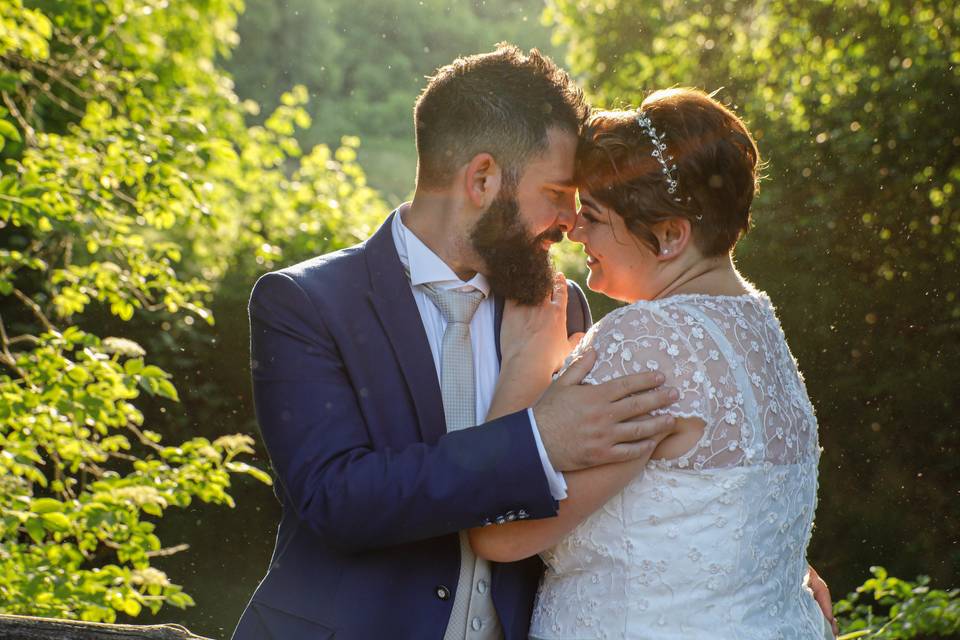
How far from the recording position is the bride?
7.27 feet

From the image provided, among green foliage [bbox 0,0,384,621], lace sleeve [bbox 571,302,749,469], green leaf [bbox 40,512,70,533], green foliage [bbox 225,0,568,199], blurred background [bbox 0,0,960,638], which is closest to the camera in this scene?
lace sleeve [bbox 571,302,749,469]

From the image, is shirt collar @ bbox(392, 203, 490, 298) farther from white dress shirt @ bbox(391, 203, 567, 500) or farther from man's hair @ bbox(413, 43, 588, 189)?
man's hair @ bbox(413, 43, 588, 189)

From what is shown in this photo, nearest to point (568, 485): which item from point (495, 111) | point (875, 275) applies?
point (495, 111)

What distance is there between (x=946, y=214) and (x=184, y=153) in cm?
561

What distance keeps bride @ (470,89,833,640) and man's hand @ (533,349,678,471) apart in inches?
2.1

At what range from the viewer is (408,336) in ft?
7.89

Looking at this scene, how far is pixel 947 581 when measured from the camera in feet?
22.8

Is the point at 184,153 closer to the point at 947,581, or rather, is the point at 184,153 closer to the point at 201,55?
the point at 201,55

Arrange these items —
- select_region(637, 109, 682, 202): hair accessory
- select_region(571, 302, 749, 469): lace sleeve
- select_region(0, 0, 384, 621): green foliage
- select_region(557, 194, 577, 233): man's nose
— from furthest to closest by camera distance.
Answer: select_region(0, 0, 384, 621): green foliage < select_region(557, 194, 577, 233): man's nose < select_region(637, 109, 682, 202): hair accessory < select_region(571, 302, 749, 469): lace sleeve

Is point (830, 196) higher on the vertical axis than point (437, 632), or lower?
higher

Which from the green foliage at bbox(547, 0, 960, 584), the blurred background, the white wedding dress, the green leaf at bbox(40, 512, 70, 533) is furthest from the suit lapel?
the green foliage at bbox(547, 0, 960, 584)

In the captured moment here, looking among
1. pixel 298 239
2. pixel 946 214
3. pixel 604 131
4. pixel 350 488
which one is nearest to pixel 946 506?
pixel 946 214

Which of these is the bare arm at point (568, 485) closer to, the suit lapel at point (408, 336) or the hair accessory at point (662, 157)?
the suit lapel at point (408, 336)

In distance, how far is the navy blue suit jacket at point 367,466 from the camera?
209 centimetres
